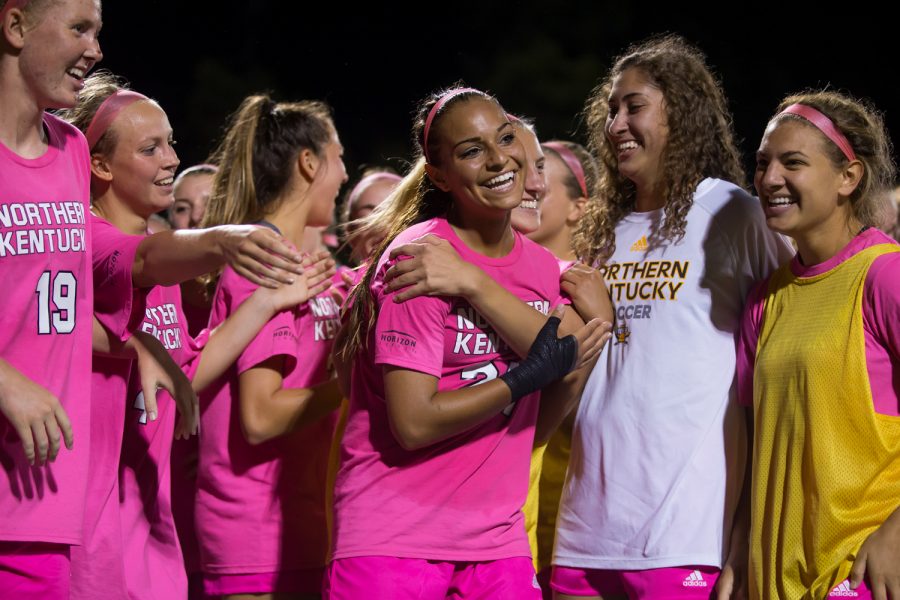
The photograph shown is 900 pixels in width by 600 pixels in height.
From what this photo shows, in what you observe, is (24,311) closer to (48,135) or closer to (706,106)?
(48,135)

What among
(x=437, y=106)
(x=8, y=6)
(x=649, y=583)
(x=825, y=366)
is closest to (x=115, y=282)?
(x=8, y=6)

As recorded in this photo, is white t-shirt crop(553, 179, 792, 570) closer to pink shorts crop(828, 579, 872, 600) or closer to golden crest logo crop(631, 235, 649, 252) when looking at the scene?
golden crest logo crop(631, 235, 649, 252)

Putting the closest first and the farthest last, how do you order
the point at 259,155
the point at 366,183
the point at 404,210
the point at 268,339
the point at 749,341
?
the point at 749,341 → the point at 404,210 → the point at 268,339 → the point at 259,155 → the point at 366,183

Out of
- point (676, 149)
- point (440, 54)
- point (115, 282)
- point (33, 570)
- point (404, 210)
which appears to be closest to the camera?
point (33, 570)

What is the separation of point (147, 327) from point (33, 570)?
780mm

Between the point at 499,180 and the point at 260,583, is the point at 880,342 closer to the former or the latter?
the point at 499,180

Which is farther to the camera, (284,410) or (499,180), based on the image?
(284,410)

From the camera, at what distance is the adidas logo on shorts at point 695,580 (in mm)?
2363

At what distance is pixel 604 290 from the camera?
2428 mm

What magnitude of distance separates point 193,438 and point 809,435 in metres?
1.81

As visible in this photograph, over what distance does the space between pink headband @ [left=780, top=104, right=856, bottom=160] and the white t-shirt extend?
259 mm

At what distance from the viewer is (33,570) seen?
6.17ft

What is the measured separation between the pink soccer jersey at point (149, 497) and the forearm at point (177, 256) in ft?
0.93

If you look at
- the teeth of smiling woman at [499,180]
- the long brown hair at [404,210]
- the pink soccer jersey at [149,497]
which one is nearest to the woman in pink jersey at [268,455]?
the pink soccer jersey at [149,497]
